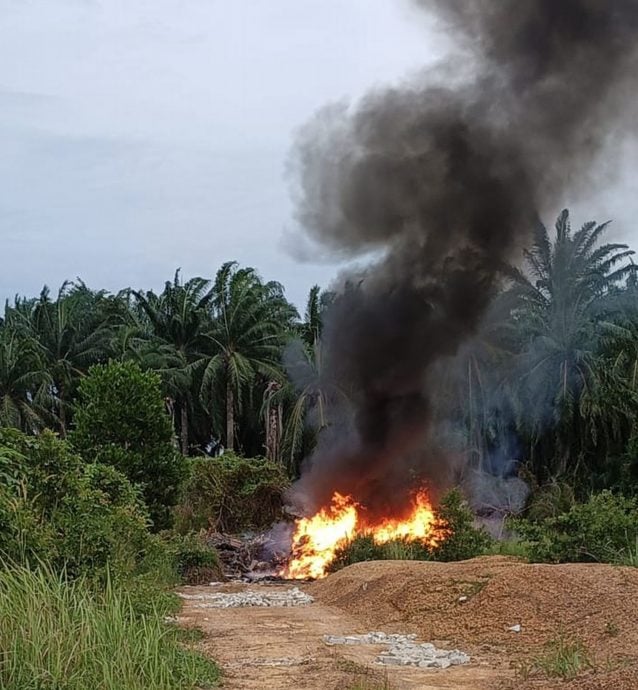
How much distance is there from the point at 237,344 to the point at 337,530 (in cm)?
1871

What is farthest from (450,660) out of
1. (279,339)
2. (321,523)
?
(279,339)

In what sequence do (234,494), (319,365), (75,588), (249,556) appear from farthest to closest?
(319,365), (234,494), (249,556), (75,588)

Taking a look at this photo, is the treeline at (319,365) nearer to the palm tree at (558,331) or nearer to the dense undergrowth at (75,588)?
the palm tree at (558,331)

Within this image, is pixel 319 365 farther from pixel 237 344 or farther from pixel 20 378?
pixel 20 378

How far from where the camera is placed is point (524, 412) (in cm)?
3020

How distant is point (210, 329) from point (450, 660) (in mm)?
31258

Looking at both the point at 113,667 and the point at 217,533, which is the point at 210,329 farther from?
the point at 113,667

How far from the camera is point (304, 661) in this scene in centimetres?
788

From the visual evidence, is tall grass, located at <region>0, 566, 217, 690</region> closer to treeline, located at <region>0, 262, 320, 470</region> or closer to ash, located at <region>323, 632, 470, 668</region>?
ash, located at <region>323, 632, 470, 668</region>

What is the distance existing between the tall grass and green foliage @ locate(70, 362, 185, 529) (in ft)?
33.1

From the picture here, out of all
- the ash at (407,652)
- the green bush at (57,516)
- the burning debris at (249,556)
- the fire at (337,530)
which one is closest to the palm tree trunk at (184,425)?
the burning debris at (249,556)

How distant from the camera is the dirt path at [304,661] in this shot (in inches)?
272

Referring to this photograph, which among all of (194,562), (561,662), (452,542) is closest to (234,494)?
(194,562)

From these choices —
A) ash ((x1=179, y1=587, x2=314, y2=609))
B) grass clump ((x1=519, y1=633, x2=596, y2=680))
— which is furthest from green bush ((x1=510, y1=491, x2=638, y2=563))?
grass clump ((x1=519, y1=633, x2=596, y2=680))
